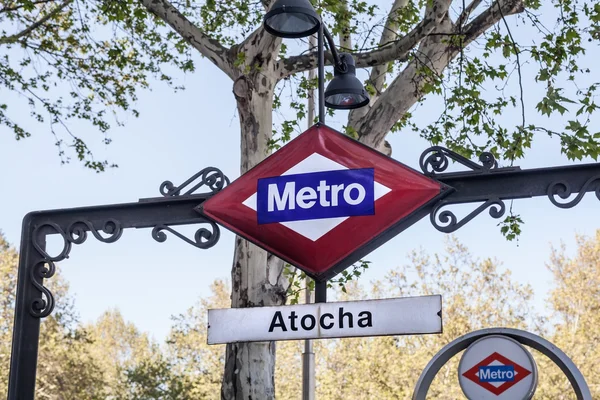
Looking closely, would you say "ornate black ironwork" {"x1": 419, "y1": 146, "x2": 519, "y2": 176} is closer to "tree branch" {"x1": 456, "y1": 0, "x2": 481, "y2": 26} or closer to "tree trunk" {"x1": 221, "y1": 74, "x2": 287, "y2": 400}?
"tree trunk" {"x1": 221, "y1": 74, "x2": 287, "y2": 400}

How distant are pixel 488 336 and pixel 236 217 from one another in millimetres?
1461

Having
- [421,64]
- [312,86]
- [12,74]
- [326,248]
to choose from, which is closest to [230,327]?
[326,248]

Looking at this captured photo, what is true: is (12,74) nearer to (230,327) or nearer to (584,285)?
(230,327)

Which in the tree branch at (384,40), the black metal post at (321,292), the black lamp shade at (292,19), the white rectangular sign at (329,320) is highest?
the tree branch at (384,40)

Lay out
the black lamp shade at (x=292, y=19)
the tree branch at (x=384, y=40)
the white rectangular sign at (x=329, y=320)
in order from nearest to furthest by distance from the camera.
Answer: the white rectangular sign at (x=329, y=320)
the black lamp shade at (x=292, y=19)
the tree branch at (x=384, y=40)

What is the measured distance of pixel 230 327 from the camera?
4.04 metres

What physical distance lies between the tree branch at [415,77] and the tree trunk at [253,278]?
1284 mm

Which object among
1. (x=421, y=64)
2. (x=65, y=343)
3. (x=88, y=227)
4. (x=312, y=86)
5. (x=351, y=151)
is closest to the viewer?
(x=351, y=151)

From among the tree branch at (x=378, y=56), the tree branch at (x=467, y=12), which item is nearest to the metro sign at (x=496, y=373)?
the tree branch at (x=378, y=56)

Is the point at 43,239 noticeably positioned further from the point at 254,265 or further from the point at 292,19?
the point at 254,265

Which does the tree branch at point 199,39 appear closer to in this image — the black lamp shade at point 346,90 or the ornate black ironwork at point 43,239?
the black lamp shade at point 346,90

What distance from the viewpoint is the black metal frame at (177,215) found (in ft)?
13.6

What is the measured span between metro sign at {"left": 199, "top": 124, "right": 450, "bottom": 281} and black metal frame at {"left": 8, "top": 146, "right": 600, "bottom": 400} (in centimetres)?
5

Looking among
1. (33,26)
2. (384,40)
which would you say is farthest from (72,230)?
(33,26)
